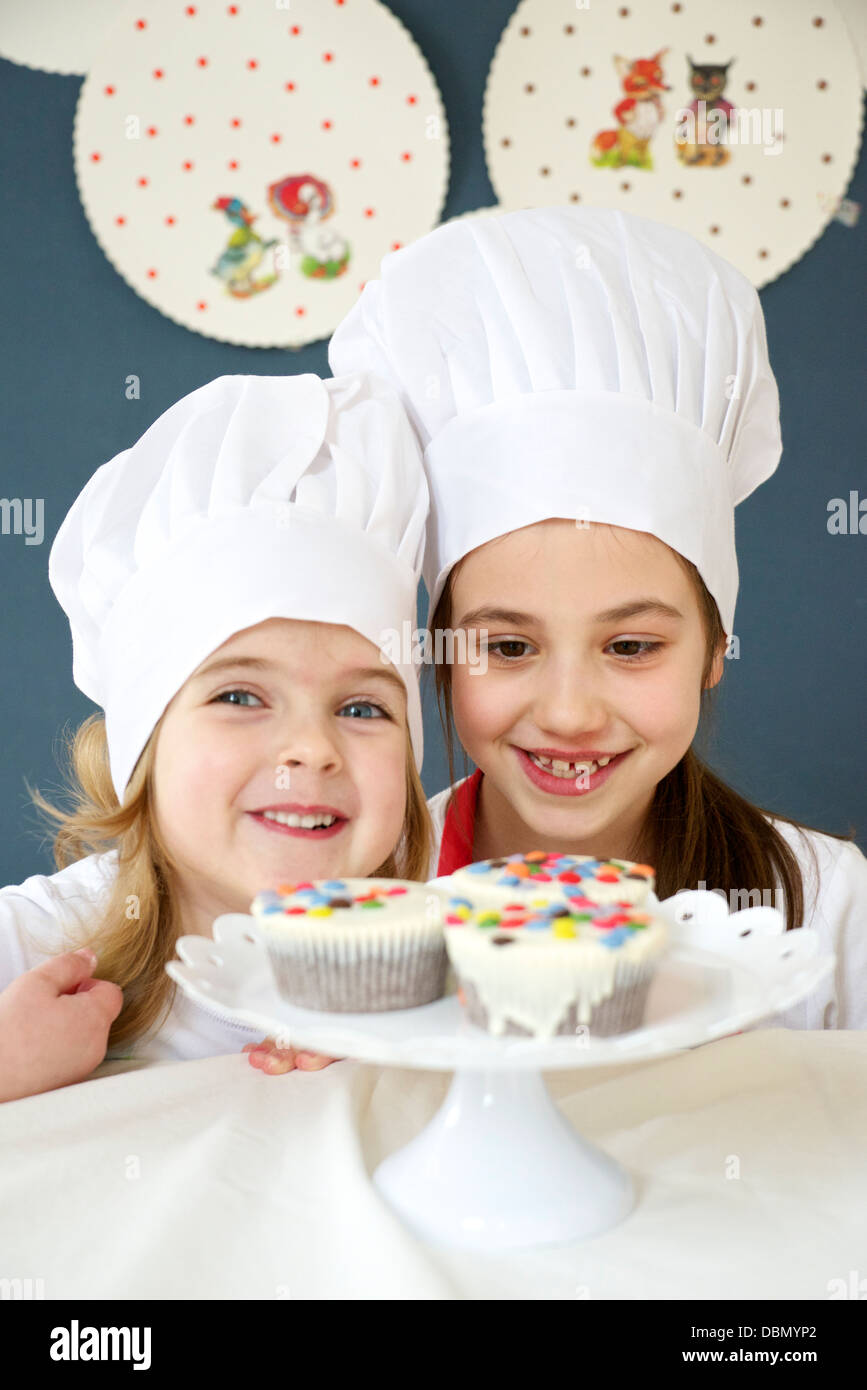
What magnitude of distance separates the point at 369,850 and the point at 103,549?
0.36m

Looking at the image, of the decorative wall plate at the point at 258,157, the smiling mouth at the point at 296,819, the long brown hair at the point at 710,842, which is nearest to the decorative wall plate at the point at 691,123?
the decorative wall plate at the point at 258,157

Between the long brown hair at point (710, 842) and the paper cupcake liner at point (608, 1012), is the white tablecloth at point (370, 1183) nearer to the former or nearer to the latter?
the paper cupcake liner at point (608, 1012)

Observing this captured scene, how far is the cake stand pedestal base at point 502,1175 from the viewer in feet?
2.22

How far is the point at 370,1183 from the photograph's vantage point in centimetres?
71

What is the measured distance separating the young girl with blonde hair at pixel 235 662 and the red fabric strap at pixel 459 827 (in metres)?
0.39

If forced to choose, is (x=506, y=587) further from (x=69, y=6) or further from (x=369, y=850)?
(x=69, y=6)

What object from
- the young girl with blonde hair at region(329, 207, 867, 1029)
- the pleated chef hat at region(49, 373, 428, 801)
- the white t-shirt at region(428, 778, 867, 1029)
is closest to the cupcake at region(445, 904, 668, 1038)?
the pleated chef hat at region(49, 373, 428, 801)

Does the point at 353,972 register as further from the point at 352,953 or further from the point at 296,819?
the point at 296,819

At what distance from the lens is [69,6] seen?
226 centimetres

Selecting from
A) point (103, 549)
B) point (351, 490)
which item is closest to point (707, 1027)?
point (351, 490)

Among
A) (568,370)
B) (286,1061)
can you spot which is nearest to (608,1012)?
(286,1061)

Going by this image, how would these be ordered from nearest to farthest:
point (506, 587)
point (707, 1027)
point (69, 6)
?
point (707, 1027) < point (506, 587) < point (69, 6)

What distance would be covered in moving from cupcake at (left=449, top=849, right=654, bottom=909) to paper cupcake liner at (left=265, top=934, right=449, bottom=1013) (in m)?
0.06

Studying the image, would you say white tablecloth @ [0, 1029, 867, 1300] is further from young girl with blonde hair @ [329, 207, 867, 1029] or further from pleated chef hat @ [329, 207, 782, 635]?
pleated chef hat @ [329, 207, 782, 635]
